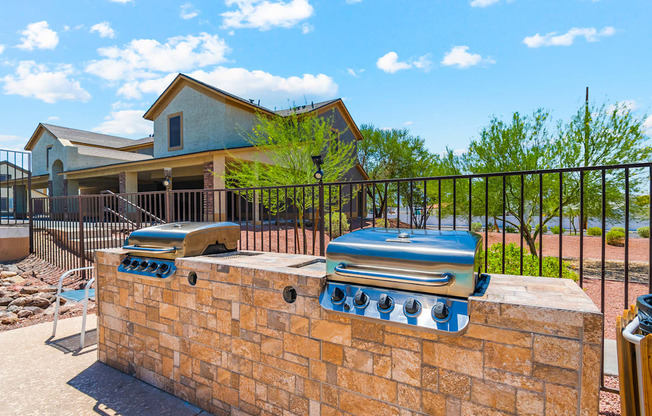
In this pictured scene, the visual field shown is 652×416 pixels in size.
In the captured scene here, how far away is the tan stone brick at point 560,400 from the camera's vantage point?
134 cm

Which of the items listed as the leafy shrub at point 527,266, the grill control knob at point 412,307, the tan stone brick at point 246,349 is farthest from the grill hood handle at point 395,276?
the leafy shrub at point 527,266

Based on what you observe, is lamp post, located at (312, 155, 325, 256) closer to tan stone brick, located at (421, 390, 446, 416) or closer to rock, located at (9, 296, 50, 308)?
tan stone brick, located at (421, 390, 446, 416)

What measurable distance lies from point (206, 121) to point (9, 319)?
426 inches

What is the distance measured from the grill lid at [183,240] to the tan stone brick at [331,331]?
1.43 metres

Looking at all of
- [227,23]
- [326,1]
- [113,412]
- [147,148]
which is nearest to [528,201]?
[326,1]

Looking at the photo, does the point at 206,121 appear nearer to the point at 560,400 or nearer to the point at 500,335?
the point at 500,335

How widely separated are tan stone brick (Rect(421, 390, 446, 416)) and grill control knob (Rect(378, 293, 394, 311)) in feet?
1.49

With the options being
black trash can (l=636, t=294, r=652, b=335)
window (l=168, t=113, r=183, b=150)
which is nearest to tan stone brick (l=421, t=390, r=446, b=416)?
black trash can (l=636, t=294, r=652, b=335)

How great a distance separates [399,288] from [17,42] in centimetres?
1214

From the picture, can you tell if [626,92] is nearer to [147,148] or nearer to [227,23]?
[227,23]

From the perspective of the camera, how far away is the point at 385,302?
1.66 metres

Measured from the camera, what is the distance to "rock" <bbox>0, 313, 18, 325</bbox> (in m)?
4.52

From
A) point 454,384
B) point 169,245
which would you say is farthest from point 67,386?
point 454,384

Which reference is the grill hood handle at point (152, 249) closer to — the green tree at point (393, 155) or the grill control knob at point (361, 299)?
the grill control knob at point (361, 299)
